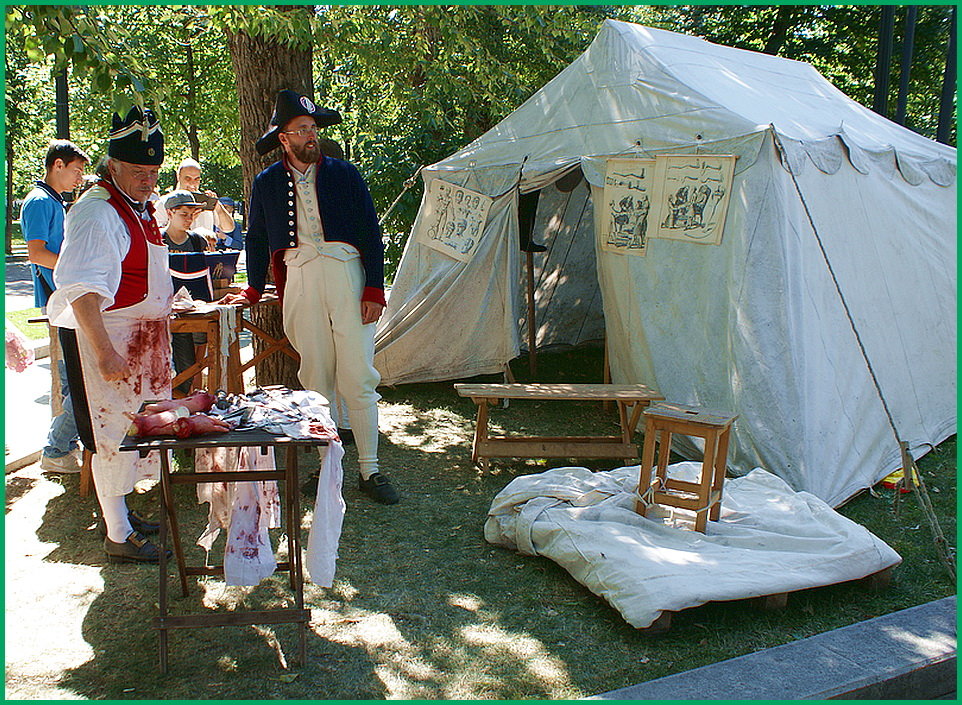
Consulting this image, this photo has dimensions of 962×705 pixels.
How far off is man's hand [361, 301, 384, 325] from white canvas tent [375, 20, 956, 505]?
190cm

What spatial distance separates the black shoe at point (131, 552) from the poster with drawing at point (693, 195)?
11.4 ft

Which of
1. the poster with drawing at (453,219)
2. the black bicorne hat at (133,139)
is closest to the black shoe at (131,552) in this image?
the black bicorne hat at (133,139)

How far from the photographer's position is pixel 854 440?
16.2 feet

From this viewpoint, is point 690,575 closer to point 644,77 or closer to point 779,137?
point 779,137

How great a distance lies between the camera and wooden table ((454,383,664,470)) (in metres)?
5.14

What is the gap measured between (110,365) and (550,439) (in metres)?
2.76

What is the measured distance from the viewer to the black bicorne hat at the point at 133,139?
340 cm

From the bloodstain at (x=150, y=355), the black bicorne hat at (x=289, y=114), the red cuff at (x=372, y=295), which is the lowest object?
the bloodstain at (x=150, y=355)

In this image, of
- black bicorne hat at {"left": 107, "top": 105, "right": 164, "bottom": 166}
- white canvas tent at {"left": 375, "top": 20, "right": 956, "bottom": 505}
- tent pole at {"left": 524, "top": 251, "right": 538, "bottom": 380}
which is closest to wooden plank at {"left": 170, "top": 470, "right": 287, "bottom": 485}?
black bicorne hat at {"left": 107, "top": 105, "right": 164, "bottom": 166}

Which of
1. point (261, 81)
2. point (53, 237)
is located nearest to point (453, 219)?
point (261, 81)

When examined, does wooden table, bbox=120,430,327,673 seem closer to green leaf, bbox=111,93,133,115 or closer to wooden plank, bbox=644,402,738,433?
green leaf, bbox=111,93,133,115

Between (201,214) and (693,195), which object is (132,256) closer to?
(693,195)

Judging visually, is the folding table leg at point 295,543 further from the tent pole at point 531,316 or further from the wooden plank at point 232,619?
the tent pole at point 531,316

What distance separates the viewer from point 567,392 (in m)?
5.27
